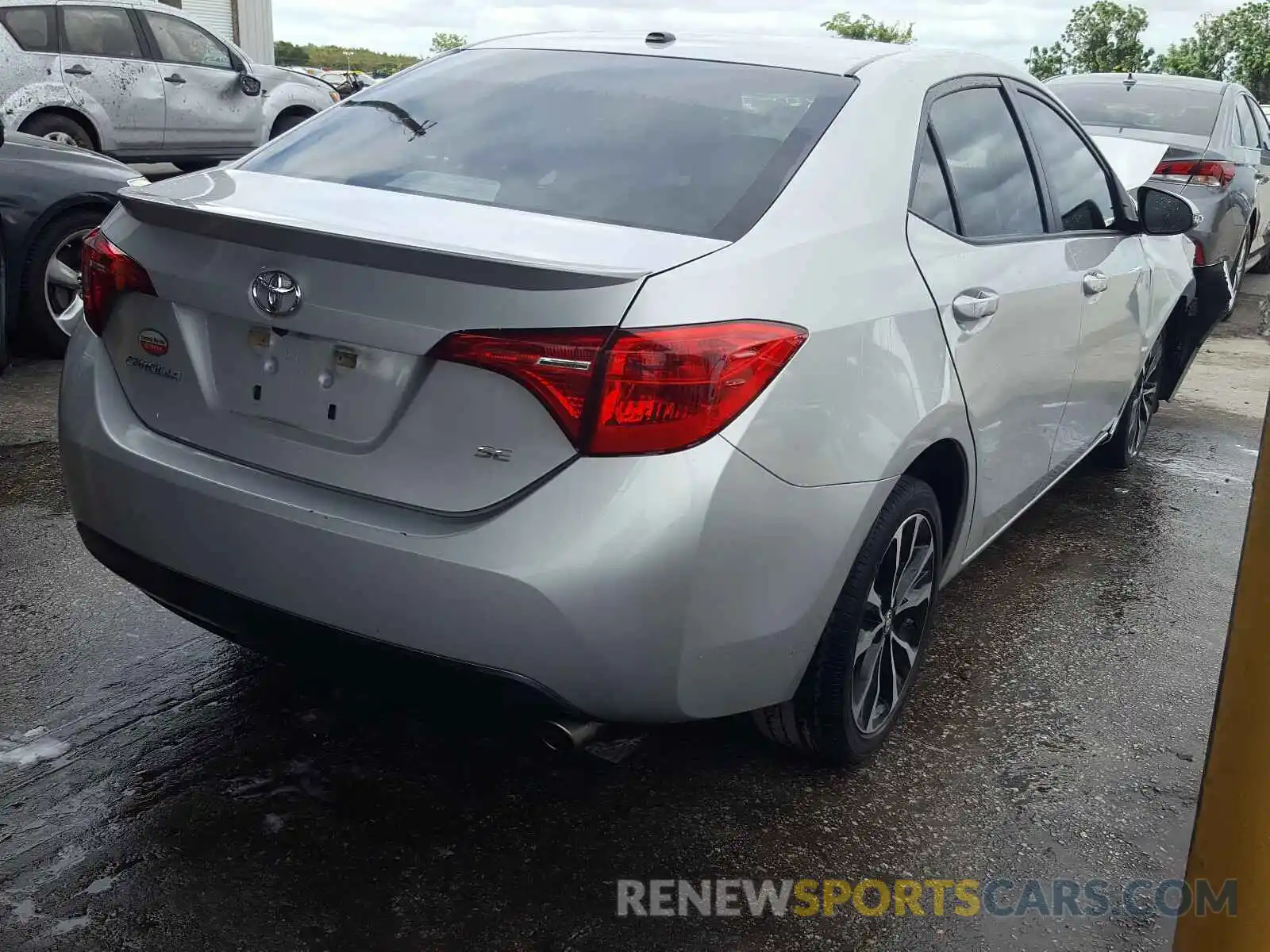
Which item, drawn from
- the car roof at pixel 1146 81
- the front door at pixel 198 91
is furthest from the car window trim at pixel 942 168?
the front door at pixel 198 91

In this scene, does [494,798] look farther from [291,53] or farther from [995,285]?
[291,53]

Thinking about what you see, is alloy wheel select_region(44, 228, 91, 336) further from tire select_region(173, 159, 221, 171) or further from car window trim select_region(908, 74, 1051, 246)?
tire select_region(173, 159, 221, 171)

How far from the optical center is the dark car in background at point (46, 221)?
5953 millimetres

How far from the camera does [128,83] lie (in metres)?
11.3

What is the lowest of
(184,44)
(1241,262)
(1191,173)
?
(1241,262)

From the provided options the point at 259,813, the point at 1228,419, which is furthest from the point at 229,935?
the point at 1228,419

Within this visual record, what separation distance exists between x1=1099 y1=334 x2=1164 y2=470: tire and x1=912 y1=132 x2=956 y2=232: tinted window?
7.81 ft

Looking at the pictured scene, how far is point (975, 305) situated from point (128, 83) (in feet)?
34.0

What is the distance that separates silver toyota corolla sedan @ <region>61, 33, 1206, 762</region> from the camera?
2178 millimetres

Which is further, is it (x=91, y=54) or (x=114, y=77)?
(x=114, y=77)

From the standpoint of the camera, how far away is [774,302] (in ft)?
7.71

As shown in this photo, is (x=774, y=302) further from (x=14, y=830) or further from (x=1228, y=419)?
(x=1228, y=419)

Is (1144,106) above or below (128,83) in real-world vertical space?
above

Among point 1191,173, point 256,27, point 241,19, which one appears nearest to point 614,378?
point 1191,173
